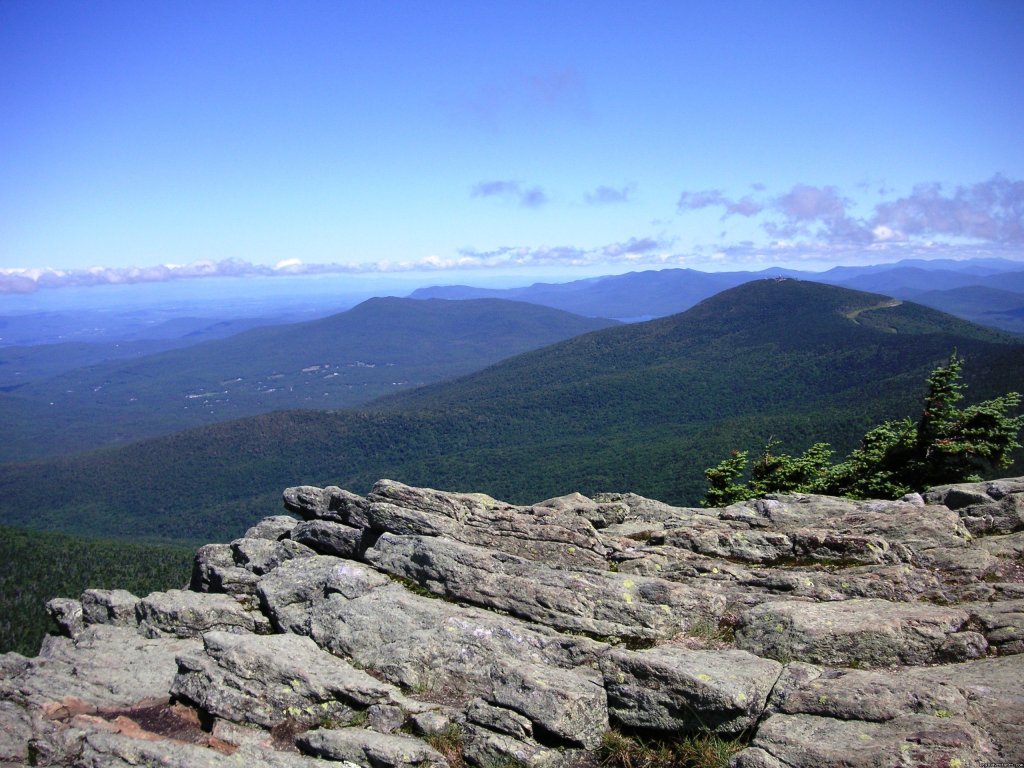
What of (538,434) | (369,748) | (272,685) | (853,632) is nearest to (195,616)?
(272,685)

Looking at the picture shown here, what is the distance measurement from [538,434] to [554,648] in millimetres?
145020

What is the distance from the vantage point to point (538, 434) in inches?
6206

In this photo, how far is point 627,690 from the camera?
11.1m

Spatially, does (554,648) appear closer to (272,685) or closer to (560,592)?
(560,592)

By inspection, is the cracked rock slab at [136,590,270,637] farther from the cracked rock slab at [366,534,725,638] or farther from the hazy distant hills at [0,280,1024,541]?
the hazy distant hills at [0,280,1024,541]

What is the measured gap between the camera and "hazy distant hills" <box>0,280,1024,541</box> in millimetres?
105062

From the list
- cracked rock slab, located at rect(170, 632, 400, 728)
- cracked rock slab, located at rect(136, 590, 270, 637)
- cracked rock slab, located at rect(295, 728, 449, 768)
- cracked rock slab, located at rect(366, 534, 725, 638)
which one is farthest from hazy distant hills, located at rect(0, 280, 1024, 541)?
cracked rock slab, located at rect(295, 728, 449, 768)

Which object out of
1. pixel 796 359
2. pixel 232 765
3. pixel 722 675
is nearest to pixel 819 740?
pixel 722 675

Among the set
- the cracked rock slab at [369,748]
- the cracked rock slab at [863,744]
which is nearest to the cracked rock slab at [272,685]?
the cracked rock slab at [369,748]

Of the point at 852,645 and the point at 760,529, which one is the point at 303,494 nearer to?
the point at 760,529

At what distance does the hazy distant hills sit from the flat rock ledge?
75.7 meters

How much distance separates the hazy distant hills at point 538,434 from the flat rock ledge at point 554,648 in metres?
75.7

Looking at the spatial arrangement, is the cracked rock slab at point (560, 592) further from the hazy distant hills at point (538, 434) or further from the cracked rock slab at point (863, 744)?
the hazy distant hills at point (538, 434)

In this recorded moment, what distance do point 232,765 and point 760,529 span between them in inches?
644
